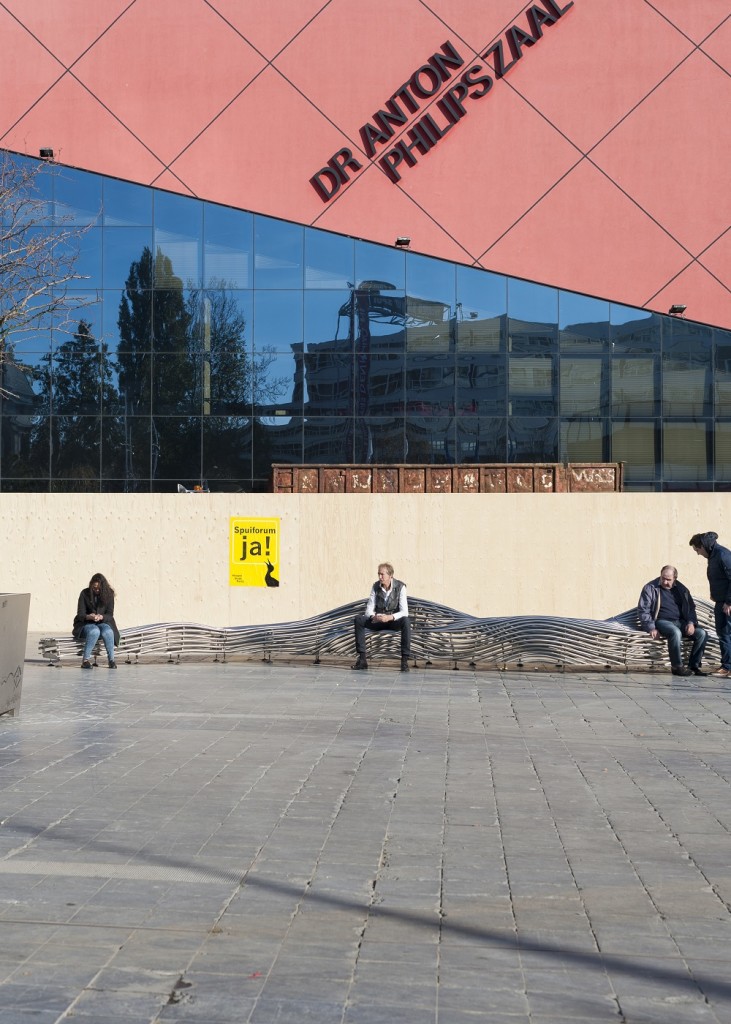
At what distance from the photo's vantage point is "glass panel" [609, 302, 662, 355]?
85.8ft

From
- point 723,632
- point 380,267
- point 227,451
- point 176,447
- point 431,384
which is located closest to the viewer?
point 723,632

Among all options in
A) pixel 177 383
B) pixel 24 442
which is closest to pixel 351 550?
pixel 177 383

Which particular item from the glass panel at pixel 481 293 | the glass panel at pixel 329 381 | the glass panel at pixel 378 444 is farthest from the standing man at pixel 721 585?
the glass panel at pixel 329 381

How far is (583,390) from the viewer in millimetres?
26375

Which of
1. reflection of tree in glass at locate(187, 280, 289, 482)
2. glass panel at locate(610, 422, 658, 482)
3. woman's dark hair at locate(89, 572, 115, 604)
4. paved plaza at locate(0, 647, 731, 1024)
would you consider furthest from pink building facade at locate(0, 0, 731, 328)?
paved plaza at locate(0, 647, 731, 1024)

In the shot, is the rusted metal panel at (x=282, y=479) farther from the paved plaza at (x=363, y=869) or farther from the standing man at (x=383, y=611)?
the paved plaza at (x=363, y=869)

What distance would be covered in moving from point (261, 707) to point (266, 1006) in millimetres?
8028

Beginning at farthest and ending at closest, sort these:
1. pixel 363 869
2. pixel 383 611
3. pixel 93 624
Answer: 1. pixel 383 611
2. pixel 93 624
3. pixel 363 869

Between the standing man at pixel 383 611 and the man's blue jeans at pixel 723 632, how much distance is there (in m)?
3.87

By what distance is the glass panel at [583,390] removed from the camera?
26359 mm

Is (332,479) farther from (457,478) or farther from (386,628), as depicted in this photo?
(386,628)

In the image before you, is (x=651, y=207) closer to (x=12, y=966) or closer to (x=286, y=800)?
(x=286, y=800)

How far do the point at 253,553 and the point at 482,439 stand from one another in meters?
7.18

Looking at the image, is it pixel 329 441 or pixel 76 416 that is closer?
pixel 329 441
